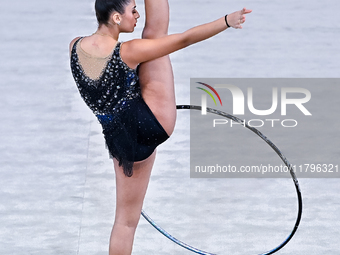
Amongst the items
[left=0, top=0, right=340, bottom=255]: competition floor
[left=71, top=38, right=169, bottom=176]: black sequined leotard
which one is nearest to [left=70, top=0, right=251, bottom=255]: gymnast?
[left=71, top=38, right=169, bottom=176]: black sequined leotard

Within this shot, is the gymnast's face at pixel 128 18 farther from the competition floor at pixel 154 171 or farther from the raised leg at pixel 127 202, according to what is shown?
the competition floor at pixel 154 171

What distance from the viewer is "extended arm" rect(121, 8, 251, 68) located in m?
2.12

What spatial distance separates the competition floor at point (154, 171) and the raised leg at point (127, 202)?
1.84 feet

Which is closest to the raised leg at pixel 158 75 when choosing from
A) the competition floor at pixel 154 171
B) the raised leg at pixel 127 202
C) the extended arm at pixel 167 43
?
the extended arm at pixel 167 43

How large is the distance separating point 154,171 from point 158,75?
1554 mm

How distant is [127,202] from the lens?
8.46 feet

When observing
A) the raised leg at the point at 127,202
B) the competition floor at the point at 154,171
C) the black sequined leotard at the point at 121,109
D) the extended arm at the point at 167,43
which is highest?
the extended arm at the point at 167,43

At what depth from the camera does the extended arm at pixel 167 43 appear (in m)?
2.12

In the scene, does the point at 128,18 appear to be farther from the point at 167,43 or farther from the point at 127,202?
the point at 127,202

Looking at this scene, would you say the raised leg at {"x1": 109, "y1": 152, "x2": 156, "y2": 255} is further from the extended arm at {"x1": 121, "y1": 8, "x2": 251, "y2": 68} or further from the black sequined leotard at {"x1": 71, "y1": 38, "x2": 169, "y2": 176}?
the extended arm at {"x1": 121, "y1": 8, "x2": 251, "y2": 68}

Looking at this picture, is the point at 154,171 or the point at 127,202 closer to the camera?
the point at 127,202

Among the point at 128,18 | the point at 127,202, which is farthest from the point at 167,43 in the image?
the point at 127,202

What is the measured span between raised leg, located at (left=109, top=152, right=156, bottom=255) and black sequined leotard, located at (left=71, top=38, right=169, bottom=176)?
0.14ft

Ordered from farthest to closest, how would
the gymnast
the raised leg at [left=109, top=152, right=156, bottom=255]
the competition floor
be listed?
the competition floor < the raised leg at [left=109, top=152, right=156, bottom=255] < the gymnast
